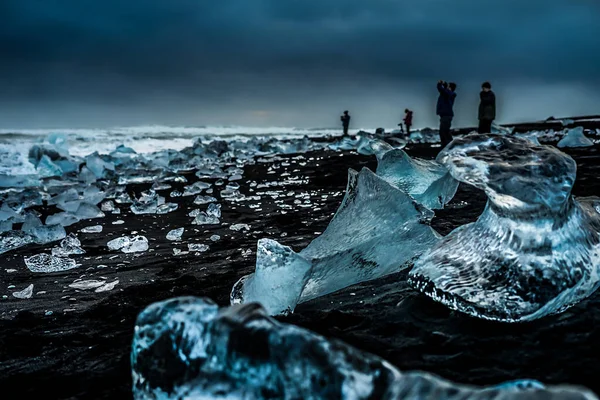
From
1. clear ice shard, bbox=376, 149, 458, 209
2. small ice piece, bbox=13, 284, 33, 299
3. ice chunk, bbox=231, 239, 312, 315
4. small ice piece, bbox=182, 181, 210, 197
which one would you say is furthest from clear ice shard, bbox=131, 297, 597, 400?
small ice piece, bbox=182, 181, 210, 197

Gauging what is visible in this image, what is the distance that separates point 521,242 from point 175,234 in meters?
2.34

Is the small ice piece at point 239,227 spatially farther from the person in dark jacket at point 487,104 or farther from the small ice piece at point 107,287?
the person in dark jacket at point 487,104

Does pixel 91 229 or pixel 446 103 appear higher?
pixel 446 103

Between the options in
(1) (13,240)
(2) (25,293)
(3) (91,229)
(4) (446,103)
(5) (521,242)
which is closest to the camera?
(5) (521,242)

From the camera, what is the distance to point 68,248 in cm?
280

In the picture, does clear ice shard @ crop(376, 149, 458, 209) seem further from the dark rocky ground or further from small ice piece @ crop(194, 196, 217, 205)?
→ small ice piece @ crop(194, 196, 217, 205)

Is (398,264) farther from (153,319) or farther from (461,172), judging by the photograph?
(153,319)

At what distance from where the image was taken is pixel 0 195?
6223mm

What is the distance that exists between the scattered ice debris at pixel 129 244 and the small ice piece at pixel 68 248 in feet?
0.64

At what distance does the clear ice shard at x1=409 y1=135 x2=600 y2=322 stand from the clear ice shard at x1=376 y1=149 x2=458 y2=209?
151 cm

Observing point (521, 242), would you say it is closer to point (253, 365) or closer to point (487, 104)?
point (253, 365)

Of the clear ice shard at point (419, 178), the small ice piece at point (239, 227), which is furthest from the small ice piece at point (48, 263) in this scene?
the clear ice shard at point (419, 178)

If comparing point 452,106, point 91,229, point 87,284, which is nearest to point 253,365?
point 87,284

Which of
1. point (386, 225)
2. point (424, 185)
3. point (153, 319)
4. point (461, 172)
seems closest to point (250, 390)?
point (153, 319)
